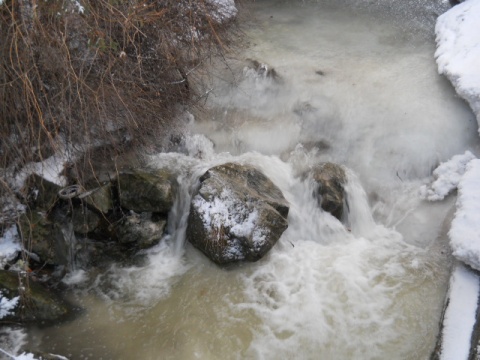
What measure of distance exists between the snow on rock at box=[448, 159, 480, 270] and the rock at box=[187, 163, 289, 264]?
75.0 inches

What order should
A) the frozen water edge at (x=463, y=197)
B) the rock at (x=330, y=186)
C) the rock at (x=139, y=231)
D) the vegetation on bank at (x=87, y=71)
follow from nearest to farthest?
the frozen water edge at (x=463, y=197)
the vegetation on bank at (x=87, y=71)
the rock at (x=139, y=231)
the rock at (x=330, y=186)

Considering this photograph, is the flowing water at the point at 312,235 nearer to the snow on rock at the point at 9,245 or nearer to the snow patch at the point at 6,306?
the snow patch at the point at 6,306

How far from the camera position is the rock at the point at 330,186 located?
5.29m

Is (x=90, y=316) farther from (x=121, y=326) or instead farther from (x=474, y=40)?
(x=474, y=40)

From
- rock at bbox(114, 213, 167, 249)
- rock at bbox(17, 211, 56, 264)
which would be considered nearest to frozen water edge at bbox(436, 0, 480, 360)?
rock at bbox(114, 213, 167, 249)

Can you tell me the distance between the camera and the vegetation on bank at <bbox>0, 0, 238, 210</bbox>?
3.95 metres

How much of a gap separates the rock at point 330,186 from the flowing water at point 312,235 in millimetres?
137

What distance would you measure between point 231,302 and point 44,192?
2526mm

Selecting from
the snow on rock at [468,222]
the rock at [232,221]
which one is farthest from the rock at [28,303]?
the snow on rock at [468,222]

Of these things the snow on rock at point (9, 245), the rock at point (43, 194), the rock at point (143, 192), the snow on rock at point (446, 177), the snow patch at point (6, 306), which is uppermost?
the snow on rock at point (446, 177)

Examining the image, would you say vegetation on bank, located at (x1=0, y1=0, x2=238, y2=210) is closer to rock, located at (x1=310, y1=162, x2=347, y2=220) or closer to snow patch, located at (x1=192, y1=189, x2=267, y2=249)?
snow patch, located at (x1=192, y1=189, x2=267, y2=249)

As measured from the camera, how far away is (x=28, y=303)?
13.6ft

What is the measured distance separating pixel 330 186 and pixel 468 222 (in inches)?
63.8

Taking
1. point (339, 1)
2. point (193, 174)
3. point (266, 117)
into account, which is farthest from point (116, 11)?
point (339, 1)
